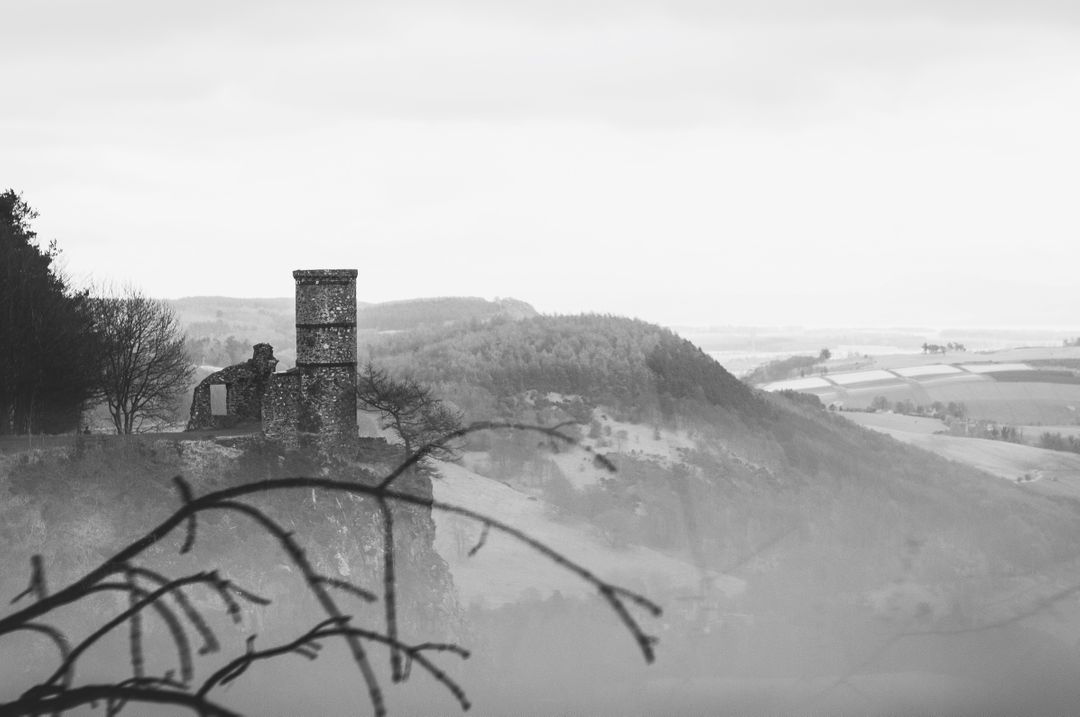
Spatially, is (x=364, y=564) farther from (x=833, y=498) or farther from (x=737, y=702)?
(x=833, y=498)

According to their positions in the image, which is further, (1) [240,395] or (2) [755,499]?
(2) [755,499]

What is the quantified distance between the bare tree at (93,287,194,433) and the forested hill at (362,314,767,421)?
2073 cm

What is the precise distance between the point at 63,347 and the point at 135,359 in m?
6.48

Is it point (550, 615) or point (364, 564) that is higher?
point (364, 564)

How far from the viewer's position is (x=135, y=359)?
139 feet

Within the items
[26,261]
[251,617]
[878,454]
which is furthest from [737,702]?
[878,454]

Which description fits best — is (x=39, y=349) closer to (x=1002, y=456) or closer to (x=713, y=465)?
(x=713, y=465)

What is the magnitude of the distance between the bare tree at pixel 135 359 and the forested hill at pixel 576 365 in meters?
20.7

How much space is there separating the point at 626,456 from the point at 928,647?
57.4 feet

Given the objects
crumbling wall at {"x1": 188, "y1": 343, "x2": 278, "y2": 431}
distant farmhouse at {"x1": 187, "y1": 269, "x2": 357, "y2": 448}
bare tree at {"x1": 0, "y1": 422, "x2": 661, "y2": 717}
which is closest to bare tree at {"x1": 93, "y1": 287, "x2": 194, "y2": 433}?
crumbling wall at {"x1": 188, "y1": 343, "x2": 278, "y2": 431}

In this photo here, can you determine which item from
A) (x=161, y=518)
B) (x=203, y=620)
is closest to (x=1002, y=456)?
(x=161, y=518)

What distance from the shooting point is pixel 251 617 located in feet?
93.4

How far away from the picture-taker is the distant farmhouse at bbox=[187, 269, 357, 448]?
29531mm

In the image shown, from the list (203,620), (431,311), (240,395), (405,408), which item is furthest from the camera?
(431,311)
